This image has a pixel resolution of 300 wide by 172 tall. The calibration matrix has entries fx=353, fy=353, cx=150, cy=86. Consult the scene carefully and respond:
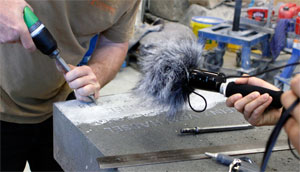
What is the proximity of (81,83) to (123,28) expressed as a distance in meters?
0.34

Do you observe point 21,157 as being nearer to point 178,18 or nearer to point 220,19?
point 178,18

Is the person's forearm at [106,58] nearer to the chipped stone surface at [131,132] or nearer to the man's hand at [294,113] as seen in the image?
the chipped stone surface at [131,132]

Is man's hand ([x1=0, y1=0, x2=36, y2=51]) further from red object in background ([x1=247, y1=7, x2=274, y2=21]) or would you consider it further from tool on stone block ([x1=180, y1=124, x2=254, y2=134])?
red object in background ([x1=247, y1=7, x2=274, y2=21])

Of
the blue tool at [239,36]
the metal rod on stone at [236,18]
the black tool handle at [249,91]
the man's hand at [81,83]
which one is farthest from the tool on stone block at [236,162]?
the metal rod on stone at [236,18]

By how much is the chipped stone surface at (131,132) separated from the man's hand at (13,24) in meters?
0.22

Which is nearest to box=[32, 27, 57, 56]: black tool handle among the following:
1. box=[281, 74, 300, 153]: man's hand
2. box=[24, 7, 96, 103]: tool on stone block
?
box=[24, 7, 96, 103]: tool on stone block

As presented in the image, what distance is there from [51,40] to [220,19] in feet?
6.66

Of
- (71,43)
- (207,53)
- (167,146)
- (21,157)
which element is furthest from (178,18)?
(167,146)

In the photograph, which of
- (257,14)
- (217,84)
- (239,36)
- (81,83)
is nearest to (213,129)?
(217,84)

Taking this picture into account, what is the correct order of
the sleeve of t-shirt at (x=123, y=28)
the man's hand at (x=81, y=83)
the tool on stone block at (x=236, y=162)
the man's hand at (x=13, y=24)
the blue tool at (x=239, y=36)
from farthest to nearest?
1. the blue tool at (x=239, y=36)
2. the sleeve of t-shirt at (x=123, y=28)
3. the man's hand at (x=81, y=83)
4. the man's hand at (x=13, y=24)
5. the tool on stone block at (x=236, y=162)

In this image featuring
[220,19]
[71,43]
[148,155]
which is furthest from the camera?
[220,19]

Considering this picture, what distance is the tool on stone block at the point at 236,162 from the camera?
0.68 m

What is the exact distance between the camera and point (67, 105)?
966 millimetres

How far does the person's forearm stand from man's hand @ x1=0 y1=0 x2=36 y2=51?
0.42 metres
